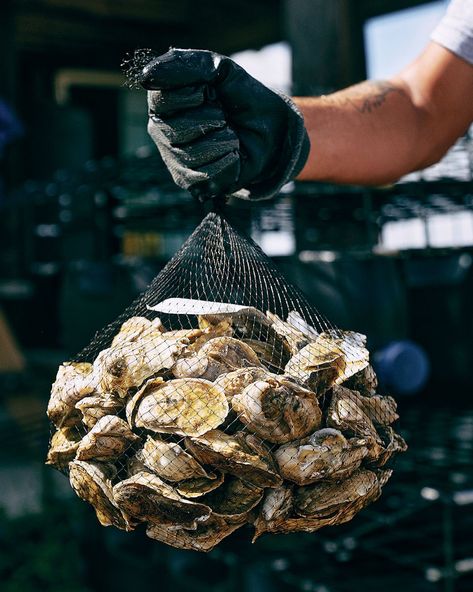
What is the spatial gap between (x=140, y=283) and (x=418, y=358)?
1231mm

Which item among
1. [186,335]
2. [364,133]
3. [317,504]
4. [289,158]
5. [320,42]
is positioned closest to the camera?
[317,504]

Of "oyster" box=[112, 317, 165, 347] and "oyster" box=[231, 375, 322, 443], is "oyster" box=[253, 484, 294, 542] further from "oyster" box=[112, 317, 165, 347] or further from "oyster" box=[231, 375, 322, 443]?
"oyster" box=[112, 317, 165, 347]

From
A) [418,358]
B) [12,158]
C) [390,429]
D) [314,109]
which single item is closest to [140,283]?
[418,358]

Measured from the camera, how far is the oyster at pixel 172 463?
132 centimetres

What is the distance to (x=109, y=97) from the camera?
8.95 m

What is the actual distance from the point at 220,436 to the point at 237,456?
47 millimetres

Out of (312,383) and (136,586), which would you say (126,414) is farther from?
(136,586)

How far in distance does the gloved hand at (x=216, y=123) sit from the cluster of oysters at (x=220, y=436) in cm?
28

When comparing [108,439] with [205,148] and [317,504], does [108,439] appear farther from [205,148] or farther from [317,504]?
[205,148]

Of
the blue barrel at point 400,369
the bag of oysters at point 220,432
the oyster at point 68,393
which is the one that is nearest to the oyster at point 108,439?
the bag of oysters at point 220,432

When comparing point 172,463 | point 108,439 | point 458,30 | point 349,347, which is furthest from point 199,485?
point 458,30

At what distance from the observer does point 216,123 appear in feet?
4.87

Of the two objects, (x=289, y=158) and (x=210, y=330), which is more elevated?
(x=289, y=158)

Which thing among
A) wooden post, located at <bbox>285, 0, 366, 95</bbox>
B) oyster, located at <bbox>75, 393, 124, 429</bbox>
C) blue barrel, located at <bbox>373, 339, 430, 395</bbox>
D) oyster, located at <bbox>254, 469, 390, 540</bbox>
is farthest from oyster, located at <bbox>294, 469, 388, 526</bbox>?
wooden post, located at <bbox>285, 0, 366, 95</bbox>
